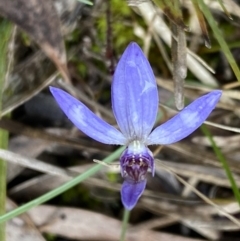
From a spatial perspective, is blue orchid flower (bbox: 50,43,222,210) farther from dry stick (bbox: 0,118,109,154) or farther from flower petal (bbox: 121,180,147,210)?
dry stick (bbox: 0,118,109,154)

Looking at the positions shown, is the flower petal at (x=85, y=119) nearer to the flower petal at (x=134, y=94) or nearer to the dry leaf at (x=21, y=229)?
the flower petal at (x=134, y=94)

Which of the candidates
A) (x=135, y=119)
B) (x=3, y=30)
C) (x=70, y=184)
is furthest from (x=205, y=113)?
(x=3, y=30)

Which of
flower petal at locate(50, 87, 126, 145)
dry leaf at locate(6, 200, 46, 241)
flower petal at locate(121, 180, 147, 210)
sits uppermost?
flower petal at locate(50, 87, 126, 145)

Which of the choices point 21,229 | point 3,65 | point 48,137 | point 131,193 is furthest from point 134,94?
point 21,229

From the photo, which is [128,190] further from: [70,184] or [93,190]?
[93,190]

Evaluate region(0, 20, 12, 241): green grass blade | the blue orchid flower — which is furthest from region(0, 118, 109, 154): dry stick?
the blue orchid flower

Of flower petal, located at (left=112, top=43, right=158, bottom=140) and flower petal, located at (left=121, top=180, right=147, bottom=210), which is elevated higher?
flower petal, located at (left=112, top=43, right=158, bottom=140)

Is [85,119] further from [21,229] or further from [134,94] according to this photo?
[21,229]
